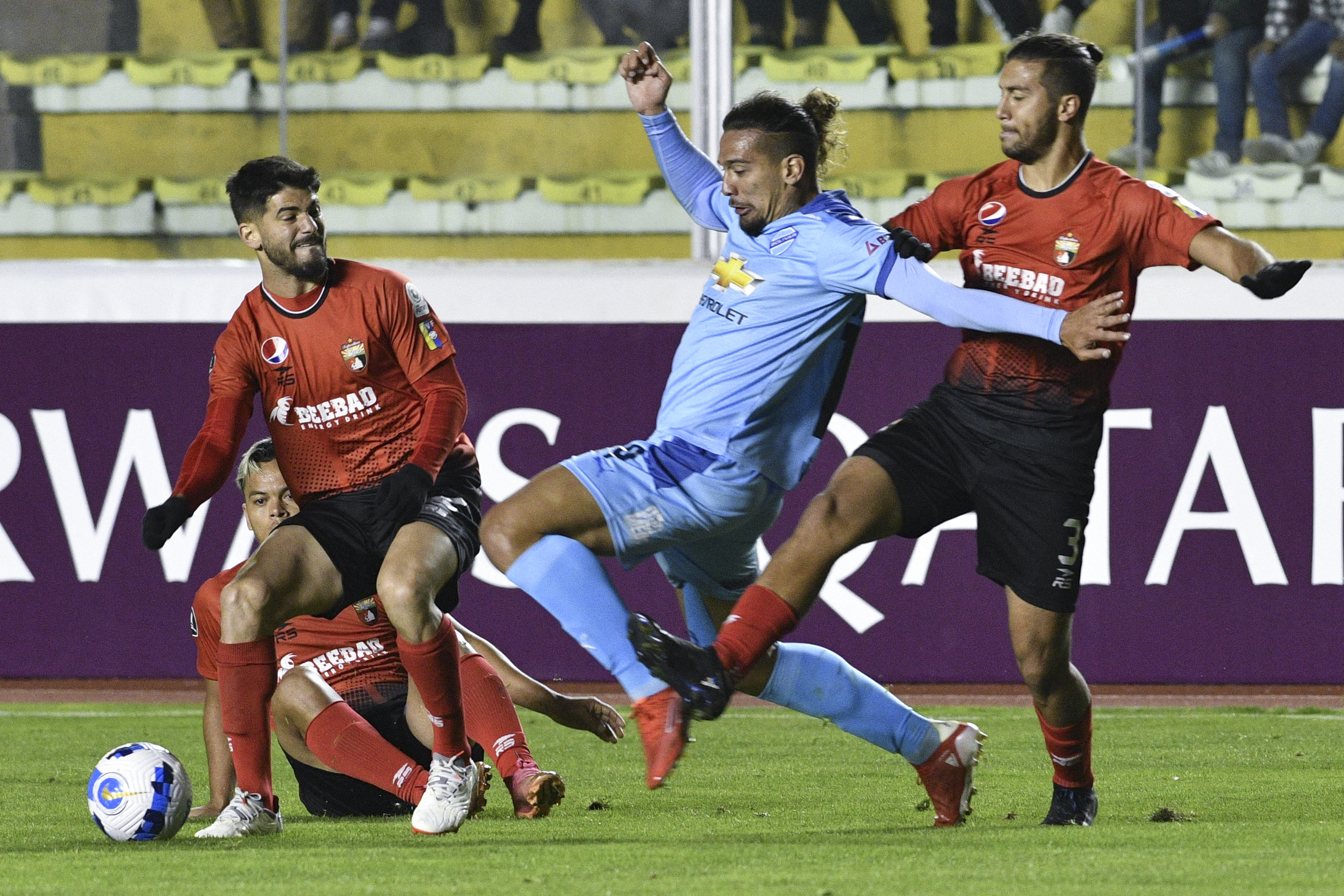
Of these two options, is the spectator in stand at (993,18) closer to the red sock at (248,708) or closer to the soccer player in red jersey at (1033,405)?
the soccer player in red jersey at (1033,405)

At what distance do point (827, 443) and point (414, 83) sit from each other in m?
2.88

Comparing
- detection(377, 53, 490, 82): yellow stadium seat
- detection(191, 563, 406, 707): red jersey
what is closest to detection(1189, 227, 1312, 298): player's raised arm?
detection(191, 563, 406, 707): red jersey

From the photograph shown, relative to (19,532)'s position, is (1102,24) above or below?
above

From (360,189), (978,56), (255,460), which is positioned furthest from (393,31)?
(255,460)

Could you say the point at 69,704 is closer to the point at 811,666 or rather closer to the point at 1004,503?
the point at 811,666

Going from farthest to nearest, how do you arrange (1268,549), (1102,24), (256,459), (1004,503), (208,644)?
(1102,24), (1268,549), (256,459), (208,644), (1004,503)

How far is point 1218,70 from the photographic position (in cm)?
898

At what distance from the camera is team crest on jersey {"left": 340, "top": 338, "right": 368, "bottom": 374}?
17.4ft

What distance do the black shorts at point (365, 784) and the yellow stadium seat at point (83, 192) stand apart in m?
4.77

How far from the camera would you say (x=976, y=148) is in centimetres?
923

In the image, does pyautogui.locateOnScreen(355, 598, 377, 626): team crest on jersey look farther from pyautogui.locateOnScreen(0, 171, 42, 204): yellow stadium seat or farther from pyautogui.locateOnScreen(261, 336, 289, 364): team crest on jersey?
pyautogui.locateOnScreen(0, 171, 42, 204): yellow stadium seat

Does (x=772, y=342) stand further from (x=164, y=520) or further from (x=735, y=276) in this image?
(x=164, y=520)

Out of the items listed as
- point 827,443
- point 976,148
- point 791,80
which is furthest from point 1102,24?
point 827,443

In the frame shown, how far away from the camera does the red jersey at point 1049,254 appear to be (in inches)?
187
